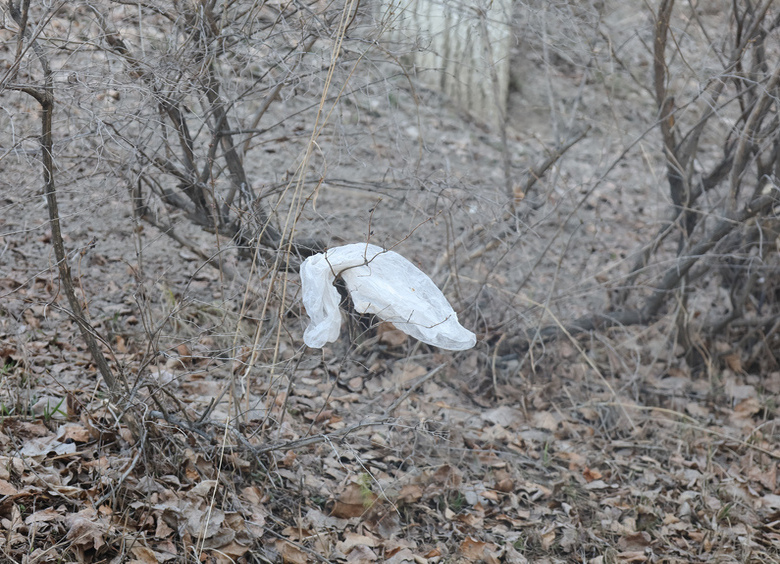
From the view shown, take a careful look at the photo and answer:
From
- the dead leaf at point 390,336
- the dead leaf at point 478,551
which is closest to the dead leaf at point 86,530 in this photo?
the dead leaf at point 478,551

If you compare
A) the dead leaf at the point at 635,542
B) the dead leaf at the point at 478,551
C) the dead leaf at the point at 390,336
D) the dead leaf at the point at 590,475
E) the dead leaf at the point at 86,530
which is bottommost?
the dead leaf at the point at 635,542

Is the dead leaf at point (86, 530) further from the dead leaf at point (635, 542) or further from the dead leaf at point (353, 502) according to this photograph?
the dead leaf at point (635, 542)

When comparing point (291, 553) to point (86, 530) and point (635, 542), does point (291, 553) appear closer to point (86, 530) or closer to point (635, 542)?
point (86, 530)

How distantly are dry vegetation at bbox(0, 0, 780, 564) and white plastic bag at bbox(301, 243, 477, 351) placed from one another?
5.2 inches

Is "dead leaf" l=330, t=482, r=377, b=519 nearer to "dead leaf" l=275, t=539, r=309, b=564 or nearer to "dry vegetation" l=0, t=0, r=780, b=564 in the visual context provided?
"dry vegetation" l=0, t=0, r=780, b=564

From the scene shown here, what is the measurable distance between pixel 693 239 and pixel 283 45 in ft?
9.22

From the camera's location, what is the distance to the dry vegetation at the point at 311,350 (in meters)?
2.49

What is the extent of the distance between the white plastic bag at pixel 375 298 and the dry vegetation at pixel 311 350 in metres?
0.13

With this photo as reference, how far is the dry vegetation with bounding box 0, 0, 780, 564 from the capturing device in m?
2.49

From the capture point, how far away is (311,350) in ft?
12.0

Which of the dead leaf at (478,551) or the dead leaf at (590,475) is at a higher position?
the dead leaf at (478,551)

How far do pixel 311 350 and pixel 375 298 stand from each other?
1.25 m

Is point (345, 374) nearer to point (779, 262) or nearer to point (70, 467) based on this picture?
point (70, 467)

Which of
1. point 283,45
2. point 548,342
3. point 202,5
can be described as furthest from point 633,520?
point 202,5
